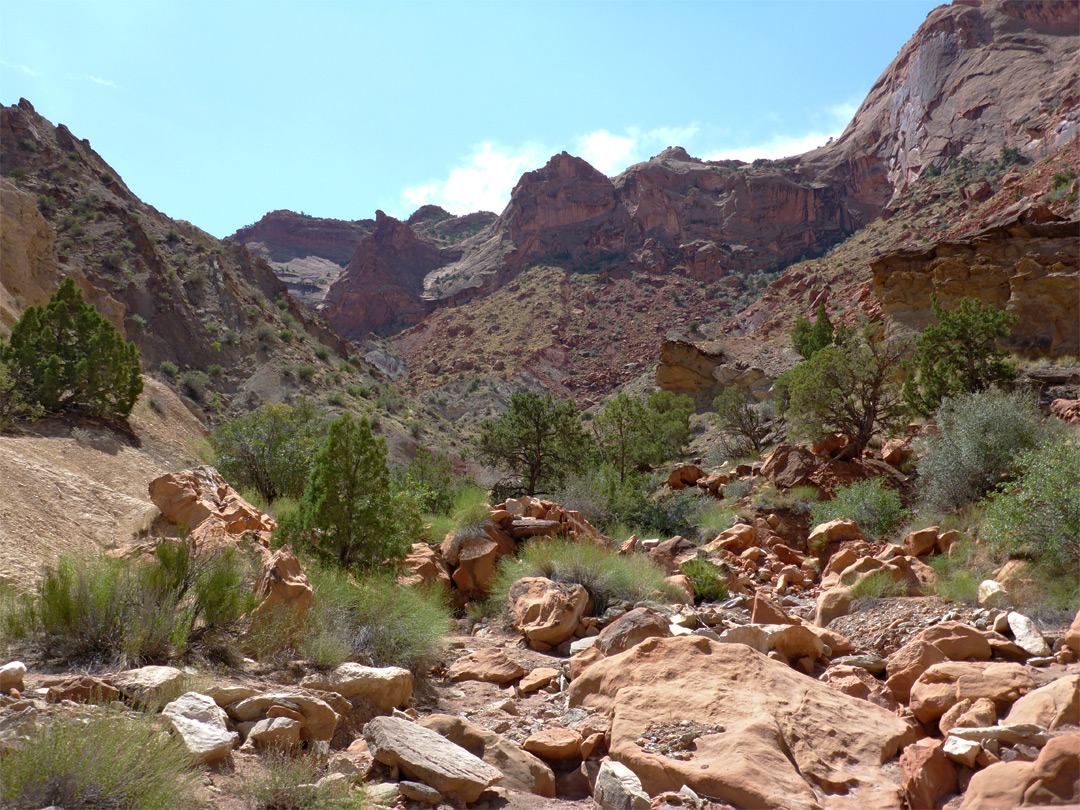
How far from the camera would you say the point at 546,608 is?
841cm

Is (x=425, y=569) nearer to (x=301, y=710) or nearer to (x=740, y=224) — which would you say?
(x=301, y=710)

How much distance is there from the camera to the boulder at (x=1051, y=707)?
389 cm

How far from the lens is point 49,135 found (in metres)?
39.0

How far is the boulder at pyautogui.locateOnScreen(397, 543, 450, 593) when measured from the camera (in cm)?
978

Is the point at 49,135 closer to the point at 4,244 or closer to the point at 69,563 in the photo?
the point at 4,244

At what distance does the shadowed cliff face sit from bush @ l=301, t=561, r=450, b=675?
236 feet

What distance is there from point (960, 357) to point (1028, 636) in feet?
50.9

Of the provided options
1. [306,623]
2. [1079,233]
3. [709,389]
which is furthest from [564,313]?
[306,623]

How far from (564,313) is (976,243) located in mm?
56899

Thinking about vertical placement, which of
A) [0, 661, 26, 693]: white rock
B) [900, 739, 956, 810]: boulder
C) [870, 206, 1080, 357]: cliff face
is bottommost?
[900, 739, 956, 810]: boulder

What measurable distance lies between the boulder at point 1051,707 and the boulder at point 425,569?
7.01 meters

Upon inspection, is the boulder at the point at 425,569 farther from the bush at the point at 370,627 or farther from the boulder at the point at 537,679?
the boulder at the point at 537,679

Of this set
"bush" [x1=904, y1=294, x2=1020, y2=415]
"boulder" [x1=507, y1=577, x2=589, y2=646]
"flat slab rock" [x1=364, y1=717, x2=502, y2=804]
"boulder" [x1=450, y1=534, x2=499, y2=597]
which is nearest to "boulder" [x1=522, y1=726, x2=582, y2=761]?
"flat slab rock" [x1=364, y1=717, x2=502, y2=804]

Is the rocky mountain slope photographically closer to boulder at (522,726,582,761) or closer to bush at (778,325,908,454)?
bush at (778,325,908,454)
